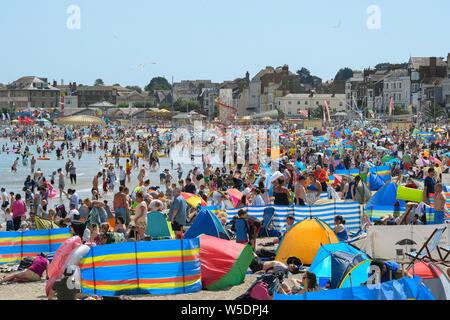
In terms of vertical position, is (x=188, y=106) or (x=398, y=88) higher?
(x=398, y=88)

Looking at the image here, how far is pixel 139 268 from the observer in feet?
29.8

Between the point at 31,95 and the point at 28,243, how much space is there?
13064 centimetres

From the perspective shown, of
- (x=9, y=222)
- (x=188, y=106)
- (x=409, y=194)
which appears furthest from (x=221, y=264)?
(x=188, y=106)

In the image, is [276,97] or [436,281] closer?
[436,281]

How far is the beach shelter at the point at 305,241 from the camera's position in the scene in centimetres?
1049

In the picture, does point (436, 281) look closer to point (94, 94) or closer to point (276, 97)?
point (276, 97)

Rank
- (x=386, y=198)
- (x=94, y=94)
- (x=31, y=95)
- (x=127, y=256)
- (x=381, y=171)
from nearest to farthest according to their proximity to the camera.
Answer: (x=127, y=256) < (x=386, y=198) < (x=381, y=171) < (x=31, y=95) < (x=94, y=94)

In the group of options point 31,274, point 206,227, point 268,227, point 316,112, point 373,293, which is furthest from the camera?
point 316,112

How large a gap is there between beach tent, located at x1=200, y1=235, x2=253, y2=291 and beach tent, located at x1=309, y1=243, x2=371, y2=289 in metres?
0.87

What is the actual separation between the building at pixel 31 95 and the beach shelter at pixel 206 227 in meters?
129

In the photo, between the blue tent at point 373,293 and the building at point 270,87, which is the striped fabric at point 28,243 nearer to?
the blue tent at point 373,293

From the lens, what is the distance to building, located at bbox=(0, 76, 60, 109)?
453ft

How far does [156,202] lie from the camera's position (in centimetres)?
1193
